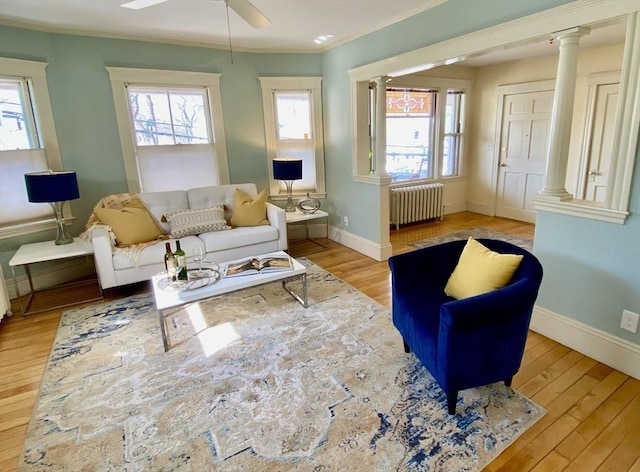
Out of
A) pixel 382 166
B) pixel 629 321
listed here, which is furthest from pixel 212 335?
pixel 629 321

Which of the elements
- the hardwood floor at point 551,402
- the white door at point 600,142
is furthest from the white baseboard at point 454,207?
the hardwood floor at point 551,402

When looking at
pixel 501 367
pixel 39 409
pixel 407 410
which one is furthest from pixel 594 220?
pixel 39 409

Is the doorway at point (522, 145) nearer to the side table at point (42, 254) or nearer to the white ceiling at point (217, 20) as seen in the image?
the white ceiling at point (217, 20)

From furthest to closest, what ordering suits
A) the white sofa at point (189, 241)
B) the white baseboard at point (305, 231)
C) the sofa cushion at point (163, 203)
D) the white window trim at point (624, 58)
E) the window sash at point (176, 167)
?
1. the white baseboard at point (305, 231)
2. the window sash at point (176, 167)
3. the sofa cushion at point (163, 203)
4. the white sofa at point (189, 241)
5. the white window trim at point (624, 58)

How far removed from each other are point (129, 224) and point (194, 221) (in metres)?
0.60

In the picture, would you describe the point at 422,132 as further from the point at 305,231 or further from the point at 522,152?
the point at 305,231

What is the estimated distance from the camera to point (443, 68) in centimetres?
573

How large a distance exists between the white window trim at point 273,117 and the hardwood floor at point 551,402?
2.37 m

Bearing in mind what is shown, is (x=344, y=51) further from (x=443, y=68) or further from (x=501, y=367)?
(x=501, y=367)

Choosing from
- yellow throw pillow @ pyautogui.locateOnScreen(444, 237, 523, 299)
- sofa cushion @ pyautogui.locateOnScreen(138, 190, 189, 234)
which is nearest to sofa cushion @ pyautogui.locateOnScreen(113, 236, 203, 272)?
sofa cushion @ pyautogui.locateOnScreen(138, 190, 189, 234)

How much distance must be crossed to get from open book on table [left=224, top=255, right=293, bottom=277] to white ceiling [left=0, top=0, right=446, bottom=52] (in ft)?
6.84

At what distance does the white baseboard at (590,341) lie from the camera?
2189 mm

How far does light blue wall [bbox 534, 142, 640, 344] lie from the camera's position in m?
2.13

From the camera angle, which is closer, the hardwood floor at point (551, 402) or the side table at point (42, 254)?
the hardwood floor at point (551, 402)
